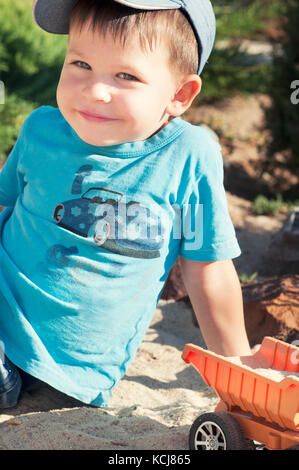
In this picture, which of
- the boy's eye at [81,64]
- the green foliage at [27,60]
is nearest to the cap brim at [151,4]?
the boy's eye at [81,64]

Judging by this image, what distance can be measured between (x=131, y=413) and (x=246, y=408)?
56 cm

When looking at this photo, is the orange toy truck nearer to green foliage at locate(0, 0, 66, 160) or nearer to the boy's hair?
the boy's hair

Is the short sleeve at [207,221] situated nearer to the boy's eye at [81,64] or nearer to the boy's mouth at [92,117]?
the boy's mouth at [92,117]

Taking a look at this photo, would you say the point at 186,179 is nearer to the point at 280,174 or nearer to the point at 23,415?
the point at 23,415

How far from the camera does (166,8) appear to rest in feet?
6.31

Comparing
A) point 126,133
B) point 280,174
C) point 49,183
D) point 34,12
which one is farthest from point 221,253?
point 280,174

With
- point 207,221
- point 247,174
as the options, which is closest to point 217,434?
point 207,221

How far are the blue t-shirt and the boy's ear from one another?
7cm

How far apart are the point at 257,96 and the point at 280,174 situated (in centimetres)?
265

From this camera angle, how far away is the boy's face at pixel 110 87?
1.94 meters

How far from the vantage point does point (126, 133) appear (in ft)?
6.83

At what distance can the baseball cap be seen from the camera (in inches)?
76.0

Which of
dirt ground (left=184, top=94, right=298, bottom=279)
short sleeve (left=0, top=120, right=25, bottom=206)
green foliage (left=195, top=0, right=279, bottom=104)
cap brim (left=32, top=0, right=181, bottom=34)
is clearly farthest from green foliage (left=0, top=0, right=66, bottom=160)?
cap brim (left=32, top=0, right=181, bottom=34)

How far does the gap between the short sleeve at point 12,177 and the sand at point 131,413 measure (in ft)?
2.45
